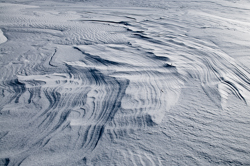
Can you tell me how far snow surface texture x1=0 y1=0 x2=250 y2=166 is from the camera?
1.07 meters

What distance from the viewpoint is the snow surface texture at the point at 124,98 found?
107 centimetres

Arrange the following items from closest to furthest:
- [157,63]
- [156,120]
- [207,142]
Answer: [207,142], [156,120], [157,63]

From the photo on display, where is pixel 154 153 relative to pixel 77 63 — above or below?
below

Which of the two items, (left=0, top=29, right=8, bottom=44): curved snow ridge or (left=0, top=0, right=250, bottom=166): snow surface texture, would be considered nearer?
(left=0, top=0, right=250, bottom=166): snow surface texture

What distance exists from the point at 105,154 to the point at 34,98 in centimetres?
87

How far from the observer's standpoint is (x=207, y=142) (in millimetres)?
1111

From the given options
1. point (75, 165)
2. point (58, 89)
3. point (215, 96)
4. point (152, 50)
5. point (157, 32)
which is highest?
point (157, 32)

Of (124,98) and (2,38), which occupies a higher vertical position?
(2,38)

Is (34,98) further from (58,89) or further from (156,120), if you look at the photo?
(156,120)

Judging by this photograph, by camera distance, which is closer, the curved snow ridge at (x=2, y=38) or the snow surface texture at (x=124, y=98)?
the snow surface texture at (x=124, y=98)

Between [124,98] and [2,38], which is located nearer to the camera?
[124,98]

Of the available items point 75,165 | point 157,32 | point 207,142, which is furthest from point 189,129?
point 157,32

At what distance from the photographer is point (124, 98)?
59.7 inches

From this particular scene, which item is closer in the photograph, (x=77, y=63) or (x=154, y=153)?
(x=154, y=153)
